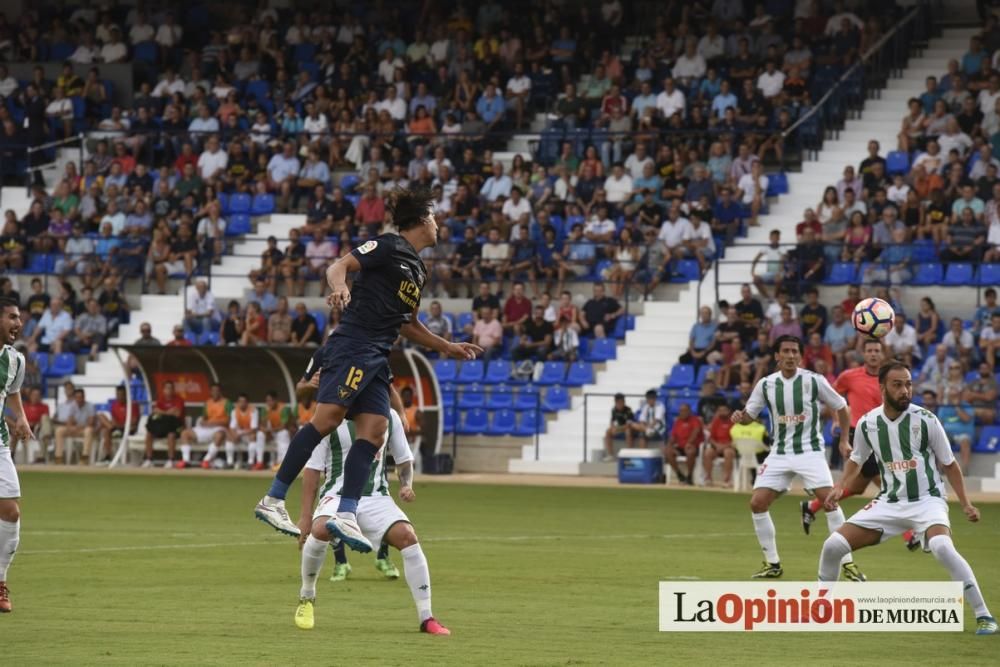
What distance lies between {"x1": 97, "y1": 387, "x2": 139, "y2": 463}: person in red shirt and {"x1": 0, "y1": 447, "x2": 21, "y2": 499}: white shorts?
21.2 metres

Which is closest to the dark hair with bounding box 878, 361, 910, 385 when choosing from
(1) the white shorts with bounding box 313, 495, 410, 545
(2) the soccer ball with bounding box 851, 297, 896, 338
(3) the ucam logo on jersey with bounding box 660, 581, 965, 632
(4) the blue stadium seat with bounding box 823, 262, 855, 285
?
(3) the ucam logo on jersey with bounding box 660, 581, 965, 632

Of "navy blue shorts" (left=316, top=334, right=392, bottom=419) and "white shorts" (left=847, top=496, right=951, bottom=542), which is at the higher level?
"navy blue shorts" (left=316, top=334, right=392, bottom=419)

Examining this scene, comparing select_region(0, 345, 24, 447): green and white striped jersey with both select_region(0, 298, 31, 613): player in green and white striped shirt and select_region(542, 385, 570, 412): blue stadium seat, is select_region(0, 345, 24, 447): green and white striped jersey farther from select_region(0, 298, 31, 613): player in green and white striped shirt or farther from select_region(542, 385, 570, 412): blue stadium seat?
Result: select_region(542, 385, 570, 412): blue stadium seat

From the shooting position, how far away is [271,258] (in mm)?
36188

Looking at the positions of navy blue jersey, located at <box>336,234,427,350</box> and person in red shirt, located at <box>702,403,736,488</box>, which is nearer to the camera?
navy blue jersey, located at <box>336,234,427,350</box>

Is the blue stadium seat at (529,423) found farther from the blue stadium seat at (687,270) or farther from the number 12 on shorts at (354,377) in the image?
the number 12 on shorts at (354,377)

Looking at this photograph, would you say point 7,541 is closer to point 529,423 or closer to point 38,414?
point 529,423

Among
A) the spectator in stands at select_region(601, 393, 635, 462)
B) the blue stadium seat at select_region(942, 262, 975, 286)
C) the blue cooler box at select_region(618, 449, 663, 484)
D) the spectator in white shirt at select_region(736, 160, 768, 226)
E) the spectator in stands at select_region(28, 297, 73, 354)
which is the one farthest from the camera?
the spectator in stands at select_region(28, 297, 73, 354)

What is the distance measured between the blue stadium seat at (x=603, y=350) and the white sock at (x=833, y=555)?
68.9ft

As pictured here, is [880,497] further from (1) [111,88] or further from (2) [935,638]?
(1) [111,88]

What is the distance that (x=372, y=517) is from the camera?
12.4 metres

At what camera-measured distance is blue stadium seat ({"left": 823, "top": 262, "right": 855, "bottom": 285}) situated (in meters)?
31.3

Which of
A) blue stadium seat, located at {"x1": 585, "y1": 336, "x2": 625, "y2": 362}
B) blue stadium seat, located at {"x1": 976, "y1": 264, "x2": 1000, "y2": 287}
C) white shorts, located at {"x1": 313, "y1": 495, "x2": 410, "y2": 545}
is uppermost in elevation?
blue stadium seat, located at {"x1": 976, "y1": 264, "x2": 1000, "y2": 287}

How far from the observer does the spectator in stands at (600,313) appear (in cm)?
3312
